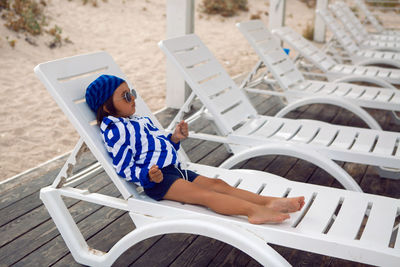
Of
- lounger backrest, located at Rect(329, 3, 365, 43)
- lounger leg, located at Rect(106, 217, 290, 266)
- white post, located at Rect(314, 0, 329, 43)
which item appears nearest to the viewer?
lounger leg, located at Rect(106, 217, 290, 266)

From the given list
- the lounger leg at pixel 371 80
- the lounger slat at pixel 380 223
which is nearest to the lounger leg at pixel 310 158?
the lounger slat at pixel 380 223

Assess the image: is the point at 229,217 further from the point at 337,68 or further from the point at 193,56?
the point at 337,68

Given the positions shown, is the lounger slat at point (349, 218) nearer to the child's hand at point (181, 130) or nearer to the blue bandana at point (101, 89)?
the child's hand at point (181, 130)

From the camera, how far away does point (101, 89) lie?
7.32 ft

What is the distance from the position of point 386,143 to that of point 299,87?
5.60ft

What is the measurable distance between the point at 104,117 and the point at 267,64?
99.0 inches

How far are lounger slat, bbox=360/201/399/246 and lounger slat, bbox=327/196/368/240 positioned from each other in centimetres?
4

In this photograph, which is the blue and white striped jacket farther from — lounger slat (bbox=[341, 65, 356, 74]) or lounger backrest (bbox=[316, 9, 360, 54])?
lounger backrest (bbox=[316, 9, 360, 54])

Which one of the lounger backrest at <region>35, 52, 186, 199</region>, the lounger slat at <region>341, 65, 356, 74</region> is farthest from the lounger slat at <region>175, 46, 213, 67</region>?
the lounger slat at <region>341, 65, 356, 74</region>

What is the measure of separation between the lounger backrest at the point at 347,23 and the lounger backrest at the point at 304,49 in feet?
7.39

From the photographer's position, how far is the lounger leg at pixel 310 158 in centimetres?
262

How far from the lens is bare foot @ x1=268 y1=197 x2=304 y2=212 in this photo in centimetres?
204

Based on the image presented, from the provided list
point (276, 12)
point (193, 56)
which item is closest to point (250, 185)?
point (193, 56)

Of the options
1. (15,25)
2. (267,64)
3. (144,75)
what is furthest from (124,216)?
(15,25)
